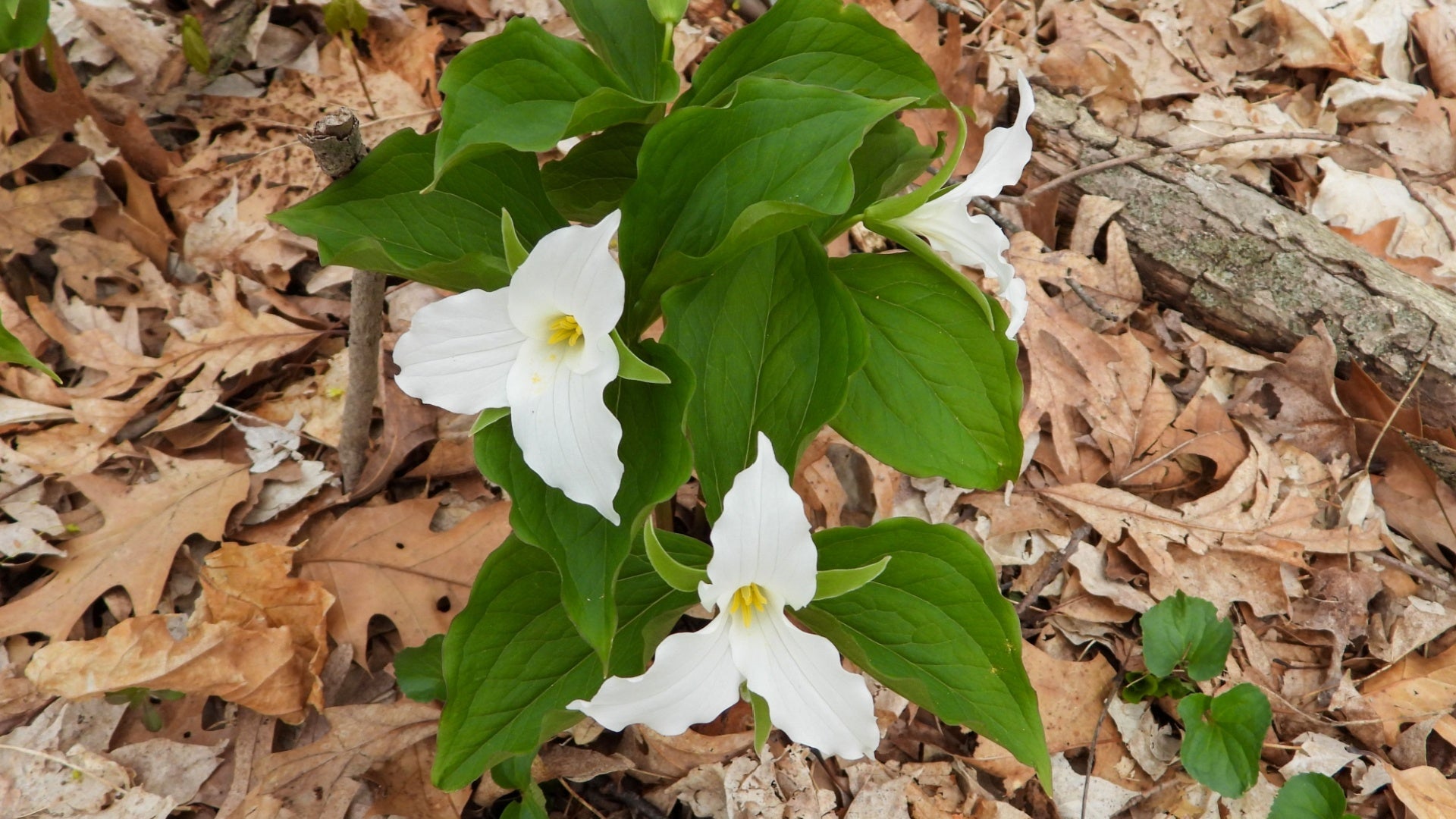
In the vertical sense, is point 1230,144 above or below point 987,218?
below

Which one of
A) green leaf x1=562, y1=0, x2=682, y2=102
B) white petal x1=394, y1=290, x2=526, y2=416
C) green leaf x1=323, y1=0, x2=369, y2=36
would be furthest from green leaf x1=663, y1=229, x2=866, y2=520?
green leaf x1=323, y1=0, x2=369, y2=36

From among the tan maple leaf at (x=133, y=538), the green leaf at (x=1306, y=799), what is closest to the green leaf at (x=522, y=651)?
the tan maple leaf at (x=133, y=538)

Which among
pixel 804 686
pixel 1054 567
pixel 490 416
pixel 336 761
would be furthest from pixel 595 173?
pixel 1054 567

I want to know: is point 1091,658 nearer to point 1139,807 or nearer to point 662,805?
point 1139,807

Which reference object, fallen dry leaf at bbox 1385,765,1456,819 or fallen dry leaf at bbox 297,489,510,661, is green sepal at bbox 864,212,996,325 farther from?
fallen dry leaf at bbox 1385,765,1456,819

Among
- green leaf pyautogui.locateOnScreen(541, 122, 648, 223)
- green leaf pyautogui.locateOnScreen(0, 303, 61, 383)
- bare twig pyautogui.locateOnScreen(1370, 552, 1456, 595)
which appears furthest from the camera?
bare twig pyautogui.locateOnScreen(1370, 552, 1456, 595)

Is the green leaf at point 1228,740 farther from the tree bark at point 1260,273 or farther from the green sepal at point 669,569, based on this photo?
the green sepal at point 669,569

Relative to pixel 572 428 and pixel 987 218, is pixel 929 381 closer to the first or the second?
pixel 987 218

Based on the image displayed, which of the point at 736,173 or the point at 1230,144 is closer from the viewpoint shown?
the point at 736,173
